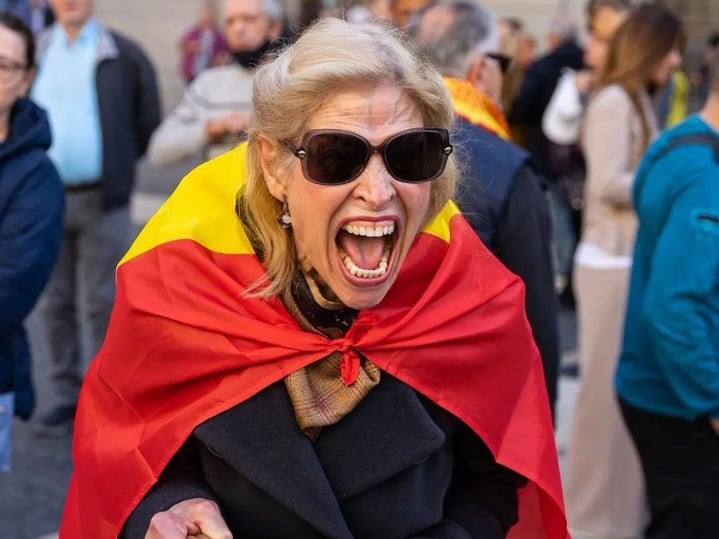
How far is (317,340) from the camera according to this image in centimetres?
223

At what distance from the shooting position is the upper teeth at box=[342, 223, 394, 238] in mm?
2125

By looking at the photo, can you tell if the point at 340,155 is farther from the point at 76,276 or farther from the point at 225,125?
the point at 76,276

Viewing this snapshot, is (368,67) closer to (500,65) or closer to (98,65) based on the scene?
(500,65)

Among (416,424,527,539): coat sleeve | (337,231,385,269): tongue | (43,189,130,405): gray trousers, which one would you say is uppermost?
(337,231,385,269): tongue

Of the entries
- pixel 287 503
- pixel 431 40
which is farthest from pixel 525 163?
pixel 287 503

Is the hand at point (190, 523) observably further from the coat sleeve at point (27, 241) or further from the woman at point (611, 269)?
the woman at point (611, 269)

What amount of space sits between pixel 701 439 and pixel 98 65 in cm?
378

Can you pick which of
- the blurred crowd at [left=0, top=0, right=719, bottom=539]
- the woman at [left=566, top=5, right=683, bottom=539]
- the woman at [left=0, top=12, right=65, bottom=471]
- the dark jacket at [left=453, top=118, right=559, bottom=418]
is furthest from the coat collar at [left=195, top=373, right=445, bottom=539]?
the woman at [left=566, top=5, right=683, bottom=539]

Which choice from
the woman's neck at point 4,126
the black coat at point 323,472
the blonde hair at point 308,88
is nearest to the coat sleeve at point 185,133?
the woman's neck at point 4,126

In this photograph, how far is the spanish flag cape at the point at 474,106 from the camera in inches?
137

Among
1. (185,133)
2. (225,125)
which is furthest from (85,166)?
(225,125)

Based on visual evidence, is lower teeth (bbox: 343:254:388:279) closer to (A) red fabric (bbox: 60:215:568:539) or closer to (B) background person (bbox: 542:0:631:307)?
(A) red fabric (bbox: 60:215:568:539)

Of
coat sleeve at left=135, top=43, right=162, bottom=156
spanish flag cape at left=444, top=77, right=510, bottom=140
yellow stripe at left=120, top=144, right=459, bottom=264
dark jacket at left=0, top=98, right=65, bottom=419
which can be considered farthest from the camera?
coat sleeve at left=135, top=43, right=162, bottom=156

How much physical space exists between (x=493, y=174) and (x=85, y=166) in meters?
3.31
